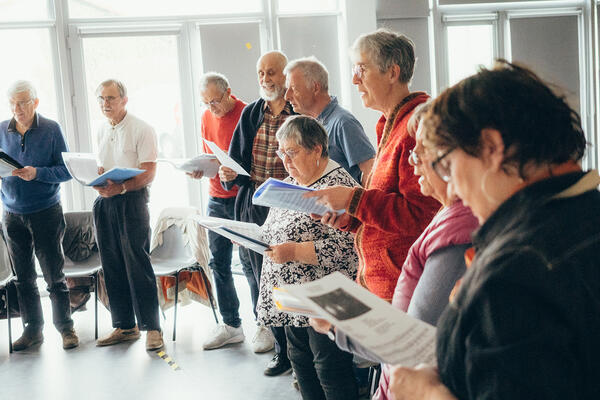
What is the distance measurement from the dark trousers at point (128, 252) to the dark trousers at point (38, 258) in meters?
0.35

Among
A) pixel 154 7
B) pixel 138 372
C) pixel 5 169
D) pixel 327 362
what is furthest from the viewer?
pixel 154 7

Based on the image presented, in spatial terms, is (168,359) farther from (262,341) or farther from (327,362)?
(327,362)

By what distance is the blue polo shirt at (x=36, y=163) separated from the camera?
3.93 m

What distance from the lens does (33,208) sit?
13.0ft

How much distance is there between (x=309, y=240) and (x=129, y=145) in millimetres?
1855

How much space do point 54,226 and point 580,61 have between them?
5423mm

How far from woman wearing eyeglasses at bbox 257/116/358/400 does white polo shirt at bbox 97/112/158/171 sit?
5.11 ft

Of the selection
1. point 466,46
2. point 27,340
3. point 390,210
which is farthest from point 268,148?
point 466,46

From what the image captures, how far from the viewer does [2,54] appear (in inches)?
220

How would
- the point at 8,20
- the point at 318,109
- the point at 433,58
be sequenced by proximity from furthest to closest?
the point at 433,58 → the point at 8,20 → the point at 318,109

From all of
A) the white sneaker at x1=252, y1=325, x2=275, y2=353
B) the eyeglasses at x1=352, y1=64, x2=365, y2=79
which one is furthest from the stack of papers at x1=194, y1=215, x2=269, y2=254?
the white sneaker at x1=252, y1=325, x2=275, y2=353

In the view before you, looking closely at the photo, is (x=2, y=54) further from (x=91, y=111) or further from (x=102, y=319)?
(x=102, y=319)

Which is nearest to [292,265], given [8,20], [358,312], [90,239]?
[358,312]

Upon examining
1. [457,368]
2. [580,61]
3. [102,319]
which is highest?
[580,61]
